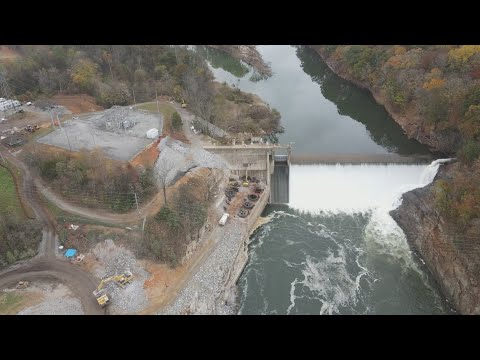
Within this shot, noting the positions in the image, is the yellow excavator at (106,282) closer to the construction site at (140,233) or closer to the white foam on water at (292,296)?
the construction site at (140,233)

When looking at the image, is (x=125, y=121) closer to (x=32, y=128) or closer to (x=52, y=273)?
(x=32, y=128)

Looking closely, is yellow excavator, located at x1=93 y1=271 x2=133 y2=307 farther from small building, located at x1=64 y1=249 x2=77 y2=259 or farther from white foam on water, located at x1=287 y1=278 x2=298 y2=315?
white foam on water, located at x1=287 y1=278 x2=298 y2=315

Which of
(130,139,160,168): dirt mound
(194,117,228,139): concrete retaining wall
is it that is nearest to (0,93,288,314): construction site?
(130,139,160,168): dirt mound

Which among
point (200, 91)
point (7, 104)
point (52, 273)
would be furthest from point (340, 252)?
point (7, 104)

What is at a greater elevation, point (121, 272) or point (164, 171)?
point (164, 171)

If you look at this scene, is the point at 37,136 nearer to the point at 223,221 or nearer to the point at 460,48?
the point at 223,221

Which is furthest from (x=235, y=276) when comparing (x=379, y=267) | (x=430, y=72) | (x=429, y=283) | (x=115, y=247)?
(x=430, y=72)
